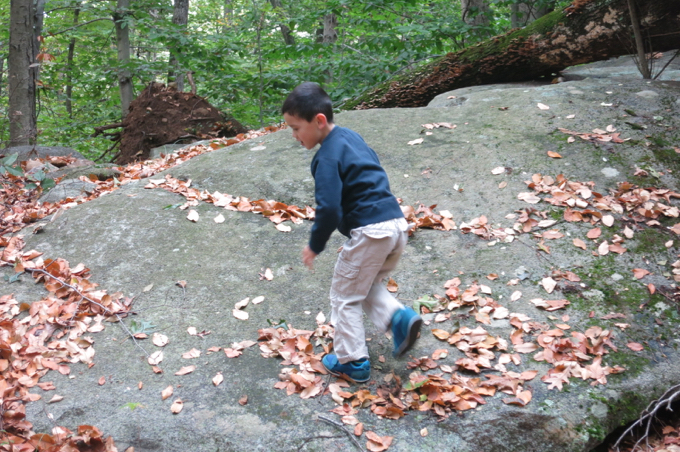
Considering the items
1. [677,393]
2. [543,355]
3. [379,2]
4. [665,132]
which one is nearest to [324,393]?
[543,355]

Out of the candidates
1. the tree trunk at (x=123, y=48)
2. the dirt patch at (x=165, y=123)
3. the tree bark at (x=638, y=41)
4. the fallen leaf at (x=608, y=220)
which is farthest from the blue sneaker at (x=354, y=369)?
the tree trunk at (x=123, y=48)

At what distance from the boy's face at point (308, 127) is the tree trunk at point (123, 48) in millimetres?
7398

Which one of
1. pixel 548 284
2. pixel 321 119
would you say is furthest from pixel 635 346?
pixel 321 119

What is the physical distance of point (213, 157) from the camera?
5121 mm

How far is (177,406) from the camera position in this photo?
2322 millimetres

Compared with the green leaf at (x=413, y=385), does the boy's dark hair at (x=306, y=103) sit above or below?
above

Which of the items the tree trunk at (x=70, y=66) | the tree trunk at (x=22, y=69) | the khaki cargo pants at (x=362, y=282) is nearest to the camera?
the khaki cargo pants at (x=362, y=282)

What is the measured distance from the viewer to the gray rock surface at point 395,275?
223 cm

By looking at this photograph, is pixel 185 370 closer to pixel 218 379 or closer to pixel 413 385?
pixel 218 379

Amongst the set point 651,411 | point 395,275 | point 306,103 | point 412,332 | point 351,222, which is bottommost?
point 651,411

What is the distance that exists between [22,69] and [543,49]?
282 inches

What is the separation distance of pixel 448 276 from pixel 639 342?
1148mm

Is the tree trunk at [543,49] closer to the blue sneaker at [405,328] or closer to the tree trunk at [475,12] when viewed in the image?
the tree trunk at [475,12]

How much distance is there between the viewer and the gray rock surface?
223 cm
